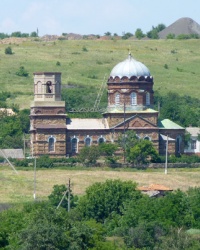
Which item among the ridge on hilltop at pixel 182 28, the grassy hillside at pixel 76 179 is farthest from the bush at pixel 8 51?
the grassy hillside at pixel 76 179

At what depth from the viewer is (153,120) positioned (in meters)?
108

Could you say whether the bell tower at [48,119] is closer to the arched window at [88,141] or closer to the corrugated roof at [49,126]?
the corrugated roof at [49,126]

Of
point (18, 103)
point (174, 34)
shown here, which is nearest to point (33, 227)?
point (18, 103)

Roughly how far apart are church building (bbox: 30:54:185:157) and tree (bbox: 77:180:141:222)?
66.8 ft

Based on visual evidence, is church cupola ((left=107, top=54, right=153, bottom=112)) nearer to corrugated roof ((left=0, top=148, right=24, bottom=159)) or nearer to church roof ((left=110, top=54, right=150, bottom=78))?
church roof ((left=110, top=54, right=150, bottom=78))

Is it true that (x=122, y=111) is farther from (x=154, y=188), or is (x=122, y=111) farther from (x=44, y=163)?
(x=154, y=188)

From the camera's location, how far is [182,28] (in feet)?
633

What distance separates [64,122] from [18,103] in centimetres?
2197

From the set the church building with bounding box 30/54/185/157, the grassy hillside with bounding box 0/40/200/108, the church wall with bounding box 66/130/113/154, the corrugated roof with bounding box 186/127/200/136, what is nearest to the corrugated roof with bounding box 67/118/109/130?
the church building with bounding box 30/54/185/157

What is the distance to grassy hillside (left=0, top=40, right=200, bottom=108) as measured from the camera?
141 m

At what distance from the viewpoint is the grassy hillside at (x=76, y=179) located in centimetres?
9338

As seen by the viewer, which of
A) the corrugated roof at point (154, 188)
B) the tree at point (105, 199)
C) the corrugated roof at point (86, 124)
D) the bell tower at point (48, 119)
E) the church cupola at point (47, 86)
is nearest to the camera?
the tree at point (105, 199)

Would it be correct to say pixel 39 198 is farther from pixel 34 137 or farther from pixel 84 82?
pixel 84 82

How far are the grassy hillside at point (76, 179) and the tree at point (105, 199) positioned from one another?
6.98 metres
